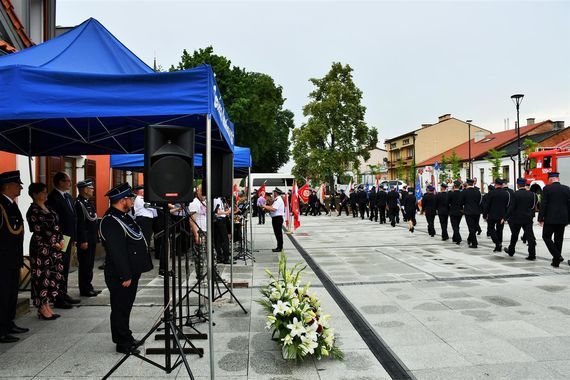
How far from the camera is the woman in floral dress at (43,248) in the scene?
574cm

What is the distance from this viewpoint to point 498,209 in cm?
1218

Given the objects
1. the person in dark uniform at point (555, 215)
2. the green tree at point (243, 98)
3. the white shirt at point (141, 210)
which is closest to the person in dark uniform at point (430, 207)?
the person in dark uniform at point (555, 215)

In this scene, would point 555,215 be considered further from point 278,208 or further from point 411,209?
point 411,209

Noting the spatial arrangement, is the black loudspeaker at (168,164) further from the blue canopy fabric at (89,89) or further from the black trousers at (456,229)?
the black trousers at (456,229)

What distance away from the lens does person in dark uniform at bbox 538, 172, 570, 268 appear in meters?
9.51

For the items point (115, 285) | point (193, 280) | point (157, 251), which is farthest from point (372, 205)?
point (115, 285)

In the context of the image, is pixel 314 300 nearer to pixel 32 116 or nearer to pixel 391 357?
pixel 391 357

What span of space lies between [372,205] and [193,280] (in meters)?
18.1

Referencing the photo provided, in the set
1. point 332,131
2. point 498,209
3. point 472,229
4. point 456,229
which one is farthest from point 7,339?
point 332,131

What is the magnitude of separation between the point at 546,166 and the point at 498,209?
19.1 metres

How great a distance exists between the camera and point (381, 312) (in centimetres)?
635

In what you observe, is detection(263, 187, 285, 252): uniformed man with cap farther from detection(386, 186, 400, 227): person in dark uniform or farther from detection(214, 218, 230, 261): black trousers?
detection(386, 186, 400, 227): person in dark uniform

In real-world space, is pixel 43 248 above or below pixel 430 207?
below

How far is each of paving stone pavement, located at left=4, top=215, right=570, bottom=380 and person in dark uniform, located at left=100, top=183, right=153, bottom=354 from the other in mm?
302
